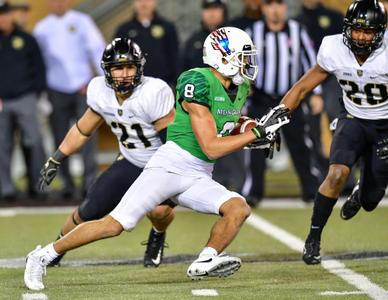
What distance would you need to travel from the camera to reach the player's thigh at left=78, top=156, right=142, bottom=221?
6.66 meters

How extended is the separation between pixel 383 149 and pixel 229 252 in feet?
4.07

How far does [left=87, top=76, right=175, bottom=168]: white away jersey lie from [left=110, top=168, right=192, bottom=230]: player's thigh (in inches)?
22.3

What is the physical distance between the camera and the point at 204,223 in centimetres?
902

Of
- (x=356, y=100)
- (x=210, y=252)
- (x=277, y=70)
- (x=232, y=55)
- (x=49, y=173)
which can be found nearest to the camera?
(x=210, y=252)

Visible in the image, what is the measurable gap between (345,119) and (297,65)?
10.5 feet

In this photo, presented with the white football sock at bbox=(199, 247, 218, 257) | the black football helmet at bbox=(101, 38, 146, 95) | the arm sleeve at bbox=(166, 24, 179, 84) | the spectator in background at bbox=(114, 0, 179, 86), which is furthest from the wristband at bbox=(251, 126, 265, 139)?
the arm sleeve at bbox=(166, 24, 179, 84)

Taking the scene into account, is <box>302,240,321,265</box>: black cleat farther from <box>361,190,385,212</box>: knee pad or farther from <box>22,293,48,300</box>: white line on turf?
<box>22,293,48,300</box>: white line on turf

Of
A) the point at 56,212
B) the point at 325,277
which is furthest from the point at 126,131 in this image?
the point at 56,212

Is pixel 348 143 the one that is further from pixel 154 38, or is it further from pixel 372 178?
pixel 154 38

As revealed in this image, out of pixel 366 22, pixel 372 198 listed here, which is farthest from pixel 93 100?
pixel 372 198

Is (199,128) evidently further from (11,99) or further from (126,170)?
(11,99)

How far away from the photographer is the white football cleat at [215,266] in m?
5.68

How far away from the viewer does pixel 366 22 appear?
6.51 meters

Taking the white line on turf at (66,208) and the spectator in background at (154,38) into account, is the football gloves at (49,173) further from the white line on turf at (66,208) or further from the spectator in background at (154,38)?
the spectator in background at (154,38)
